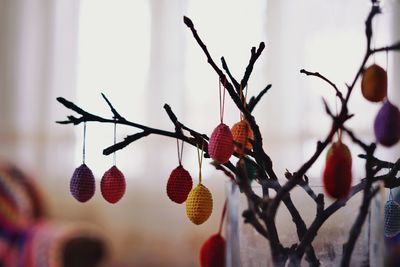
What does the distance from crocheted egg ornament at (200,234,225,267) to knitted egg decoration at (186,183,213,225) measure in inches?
1.0

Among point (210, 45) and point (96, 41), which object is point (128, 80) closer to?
point (96, 41)

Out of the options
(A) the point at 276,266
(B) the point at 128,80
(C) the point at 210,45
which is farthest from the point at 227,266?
(B) the point at 128,80

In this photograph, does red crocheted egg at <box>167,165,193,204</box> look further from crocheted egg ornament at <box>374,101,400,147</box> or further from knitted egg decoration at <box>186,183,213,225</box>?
crocheted egg ornament at <box>374,101,400,147</box>

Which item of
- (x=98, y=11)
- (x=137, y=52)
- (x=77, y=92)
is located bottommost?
(x=77, y=92)

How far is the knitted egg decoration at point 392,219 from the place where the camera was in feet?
1.83

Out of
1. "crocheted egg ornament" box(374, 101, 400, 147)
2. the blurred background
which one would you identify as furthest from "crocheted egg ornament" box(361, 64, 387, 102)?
the blurred background

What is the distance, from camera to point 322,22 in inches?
85.4

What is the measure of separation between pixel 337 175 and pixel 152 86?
1.93m

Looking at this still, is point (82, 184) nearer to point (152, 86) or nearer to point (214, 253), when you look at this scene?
point (214, 253)

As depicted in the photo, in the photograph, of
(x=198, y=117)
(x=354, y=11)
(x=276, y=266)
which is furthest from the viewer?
(x=198, y=117)

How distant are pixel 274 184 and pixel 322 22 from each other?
70.6 inches

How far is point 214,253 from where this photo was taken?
52 cm

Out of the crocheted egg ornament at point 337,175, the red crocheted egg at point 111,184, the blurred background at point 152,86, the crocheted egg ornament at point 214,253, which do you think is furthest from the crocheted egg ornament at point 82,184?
the blurred background at point 152,86

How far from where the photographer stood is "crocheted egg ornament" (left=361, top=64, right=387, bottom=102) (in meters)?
0.47
